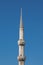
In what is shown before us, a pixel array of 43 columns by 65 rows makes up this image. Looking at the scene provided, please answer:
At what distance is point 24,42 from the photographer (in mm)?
58188

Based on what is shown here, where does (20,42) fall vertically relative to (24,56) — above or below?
above

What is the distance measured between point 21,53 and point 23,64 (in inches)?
121

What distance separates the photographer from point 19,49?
188 feet

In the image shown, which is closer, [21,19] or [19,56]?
[19,56]

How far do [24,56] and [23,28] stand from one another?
8.33 metres

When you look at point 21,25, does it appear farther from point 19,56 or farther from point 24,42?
point 19,56

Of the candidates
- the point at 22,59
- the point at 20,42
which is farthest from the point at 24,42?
the point at 22,59

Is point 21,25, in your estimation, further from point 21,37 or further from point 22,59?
point 22,59

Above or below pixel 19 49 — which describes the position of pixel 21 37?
above

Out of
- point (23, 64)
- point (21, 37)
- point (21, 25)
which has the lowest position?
point (23, 64)

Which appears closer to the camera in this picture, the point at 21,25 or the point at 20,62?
the point at 20,62

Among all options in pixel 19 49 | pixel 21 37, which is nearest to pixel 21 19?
pixel 21 37

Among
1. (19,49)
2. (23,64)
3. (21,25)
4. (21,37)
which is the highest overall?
(21,25)

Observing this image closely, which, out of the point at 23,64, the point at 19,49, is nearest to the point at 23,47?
the point at 19,49
